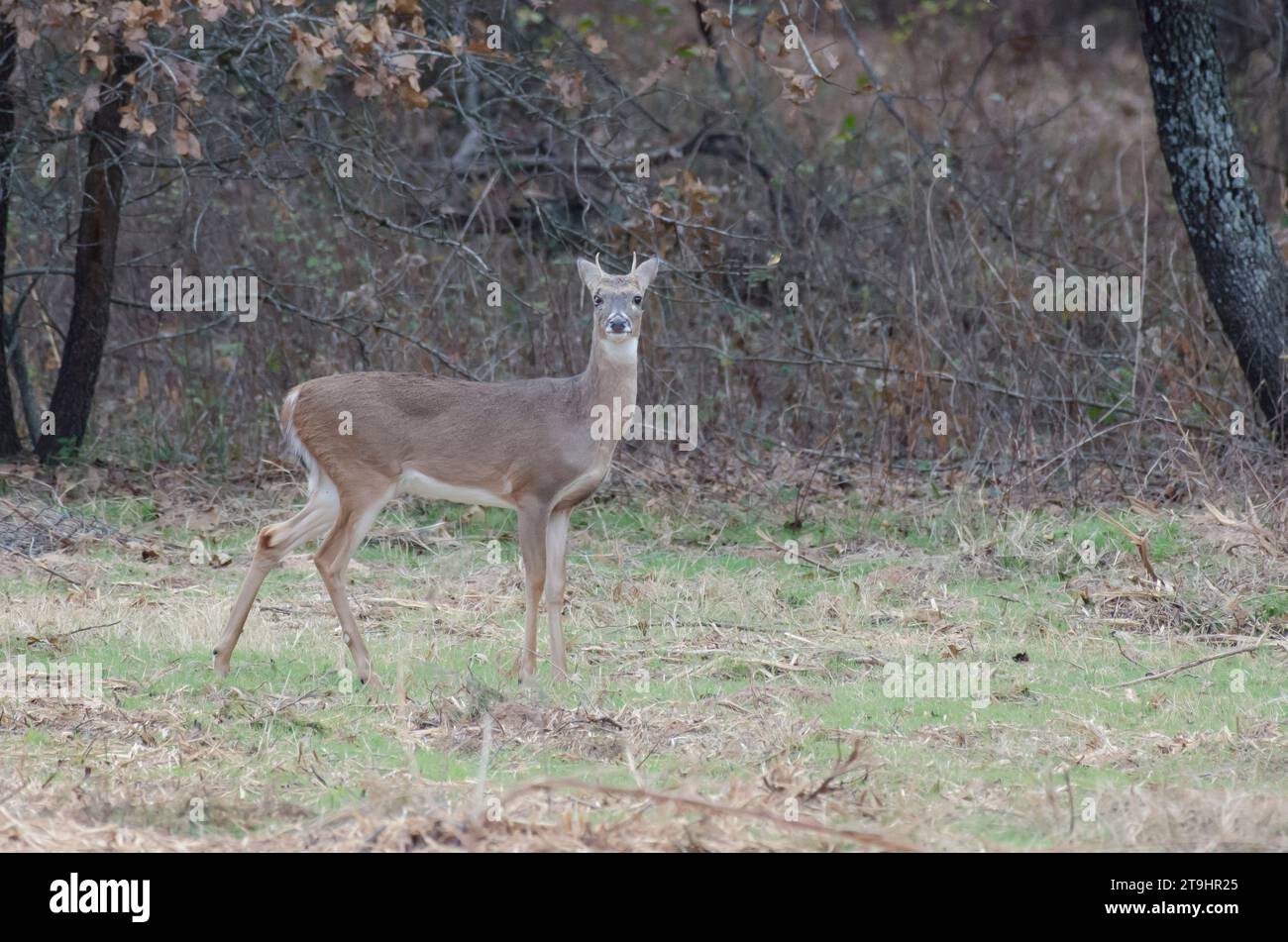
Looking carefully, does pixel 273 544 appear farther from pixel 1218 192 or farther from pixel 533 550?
pixel 1218 192

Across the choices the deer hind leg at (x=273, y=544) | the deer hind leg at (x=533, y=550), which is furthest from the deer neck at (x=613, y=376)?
the deer hind leg at (x=273, y=544)

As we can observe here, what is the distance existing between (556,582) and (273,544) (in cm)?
127

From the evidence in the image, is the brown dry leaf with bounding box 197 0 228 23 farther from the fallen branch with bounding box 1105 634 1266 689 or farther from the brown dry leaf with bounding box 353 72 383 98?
the fallen branch with bounding box 1105 634 1266 689

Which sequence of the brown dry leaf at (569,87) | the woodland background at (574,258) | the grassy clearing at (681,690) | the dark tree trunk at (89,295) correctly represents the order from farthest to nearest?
the dark tree trunk at (89,295)
the woodland background at (574,258)
the brown dry leaf at (569,87)
the grassy clearing at (681,690)

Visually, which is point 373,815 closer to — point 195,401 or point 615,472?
point 615,472

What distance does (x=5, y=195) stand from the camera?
35.4ft

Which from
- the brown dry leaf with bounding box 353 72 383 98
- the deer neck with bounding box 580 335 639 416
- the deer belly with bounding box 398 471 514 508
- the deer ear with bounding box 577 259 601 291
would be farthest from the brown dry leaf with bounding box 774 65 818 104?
the deer belly with bounding box 398 471 514 508

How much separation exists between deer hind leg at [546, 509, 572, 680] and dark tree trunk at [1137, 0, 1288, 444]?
17.3ft

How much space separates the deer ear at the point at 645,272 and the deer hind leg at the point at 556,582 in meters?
1.11

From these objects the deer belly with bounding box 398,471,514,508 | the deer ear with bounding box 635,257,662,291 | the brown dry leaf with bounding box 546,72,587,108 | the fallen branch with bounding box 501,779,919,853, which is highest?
the brown dry leaf with bounding box 546,72,587,108

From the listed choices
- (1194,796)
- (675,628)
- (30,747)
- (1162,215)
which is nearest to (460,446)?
(675,628)

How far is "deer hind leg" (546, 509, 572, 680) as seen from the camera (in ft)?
25.0

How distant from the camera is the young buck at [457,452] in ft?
25.1

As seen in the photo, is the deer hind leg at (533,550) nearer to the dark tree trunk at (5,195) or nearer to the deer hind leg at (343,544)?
the deer hind leg at (343,544)
